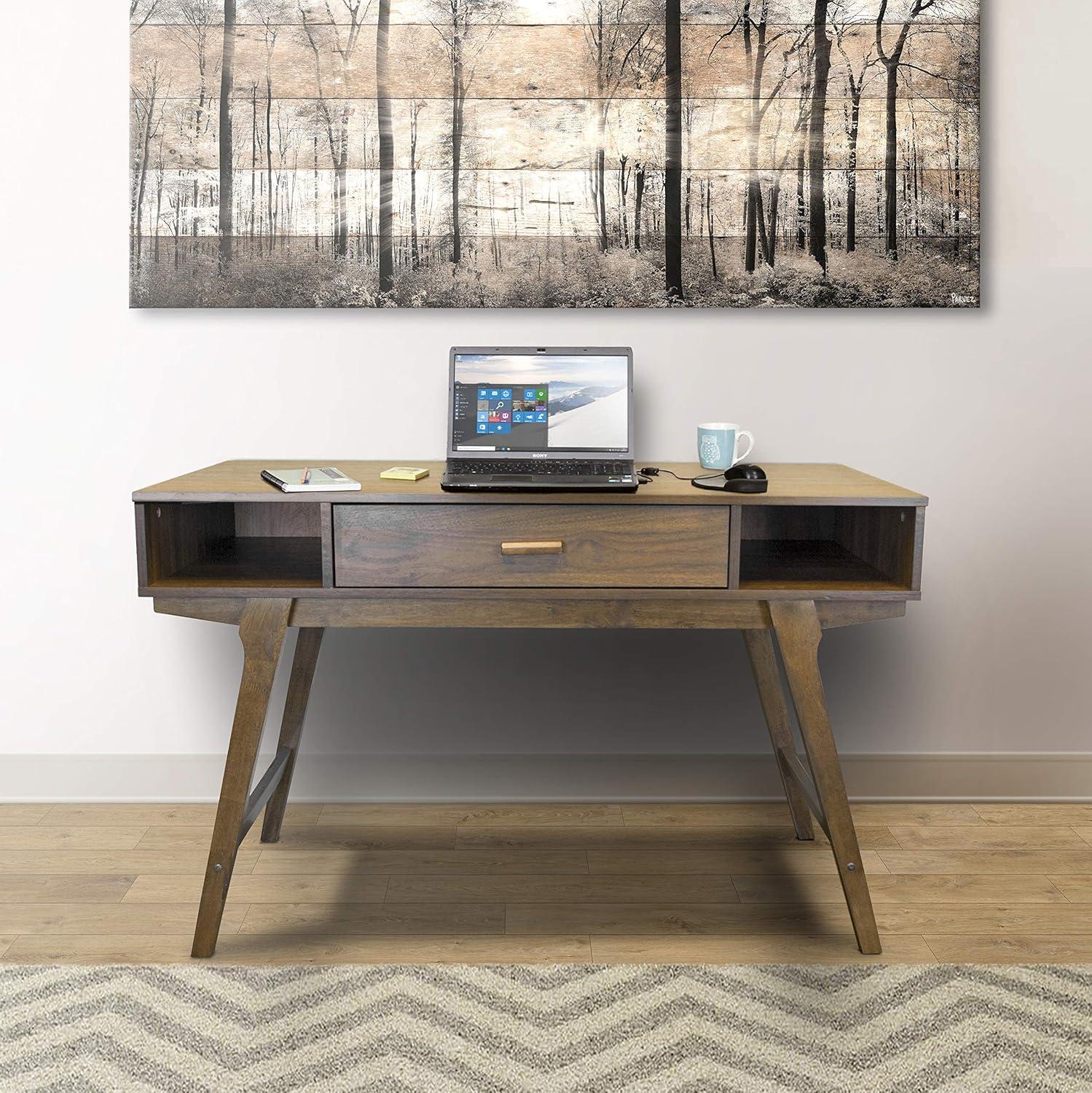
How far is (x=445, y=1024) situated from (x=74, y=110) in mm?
1954

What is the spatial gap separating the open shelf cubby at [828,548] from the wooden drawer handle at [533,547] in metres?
0.31

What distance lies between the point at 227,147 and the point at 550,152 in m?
0.68

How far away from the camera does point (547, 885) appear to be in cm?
204

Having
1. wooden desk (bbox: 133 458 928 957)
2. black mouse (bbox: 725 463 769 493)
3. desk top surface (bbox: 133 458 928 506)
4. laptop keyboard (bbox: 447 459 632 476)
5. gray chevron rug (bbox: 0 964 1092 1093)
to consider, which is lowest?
gray chevron rug (bbox: 0 964 1092 1093)

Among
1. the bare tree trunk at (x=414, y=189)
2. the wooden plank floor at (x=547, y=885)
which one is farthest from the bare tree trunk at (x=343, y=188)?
the wooden plank floor at (x=547, y=885)

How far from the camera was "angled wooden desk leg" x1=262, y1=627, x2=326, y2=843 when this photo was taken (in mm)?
2203

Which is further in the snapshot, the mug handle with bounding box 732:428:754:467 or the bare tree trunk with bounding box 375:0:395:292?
the bare tree trunk with bounding box 375:0:395:292

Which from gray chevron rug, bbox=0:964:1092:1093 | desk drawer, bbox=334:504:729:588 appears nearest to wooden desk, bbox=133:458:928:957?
desk drawer, bbox=334:504:729:588

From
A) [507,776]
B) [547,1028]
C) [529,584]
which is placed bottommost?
[547,1028]

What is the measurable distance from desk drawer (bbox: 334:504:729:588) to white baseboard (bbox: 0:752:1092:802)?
0.79 metres

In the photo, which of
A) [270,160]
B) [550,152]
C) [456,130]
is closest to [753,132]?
[550,152]

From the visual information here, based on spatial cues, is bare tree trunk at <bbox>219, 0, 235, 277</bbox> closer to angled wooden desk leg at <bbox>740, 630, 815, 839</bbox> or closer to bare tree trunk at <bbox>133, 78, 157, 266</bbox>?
bare tree trunk at <bbox>133, 78, 157, 266</bbox>

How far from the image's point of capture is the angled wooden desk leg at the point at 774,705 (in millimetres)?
2193

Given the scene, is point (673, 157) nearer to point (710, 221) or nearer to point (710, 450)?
point (710, 221)
